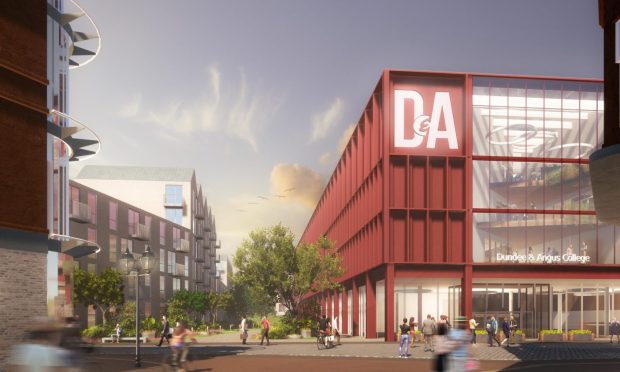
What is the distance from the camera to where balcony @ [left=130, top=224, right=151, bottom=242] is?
83.3 m

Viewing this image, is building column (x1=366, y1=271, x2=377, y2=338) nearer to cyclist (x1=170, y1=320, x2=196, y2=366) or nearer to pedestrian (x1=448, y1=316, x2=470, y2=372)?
cyclist (x1=170, y1=320, x2=196, y2=366)

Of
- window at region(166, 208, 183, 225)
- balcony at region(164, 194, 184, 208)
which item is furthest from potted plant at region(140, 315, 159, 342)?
balcony at region(164, 194, 184, 208)

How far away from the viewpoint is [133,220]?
3319 inches

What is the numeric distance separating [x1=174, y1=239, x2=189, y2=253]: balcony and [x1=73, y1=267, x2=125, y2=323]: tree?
128 feet

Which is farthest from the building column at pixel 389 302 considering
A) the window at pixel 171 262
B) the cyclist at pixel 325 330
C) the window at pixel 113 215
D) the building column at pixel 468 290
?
the window at pixel 171 262

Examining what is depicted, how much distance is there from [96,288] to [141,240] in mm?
25749

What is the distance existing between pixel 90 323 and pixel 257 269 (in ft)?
71.7

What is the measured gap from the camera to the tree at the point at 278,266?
57.4m

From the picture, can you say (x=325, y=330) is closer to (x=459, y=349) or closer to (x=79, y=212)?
(x=459, y=349)

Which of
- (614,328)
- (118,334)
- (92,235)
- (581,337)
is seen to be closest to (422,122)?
(614,328)

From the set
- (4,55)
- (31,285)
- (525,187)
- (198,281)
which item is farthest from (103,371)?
(198,281)

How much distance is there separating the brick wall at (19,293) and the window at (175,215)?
83.9m

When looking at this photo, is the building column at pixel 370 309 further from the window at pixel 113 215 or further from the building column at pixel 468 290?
the window at pixel 113 215

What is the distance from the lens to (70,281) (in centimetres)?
2997
